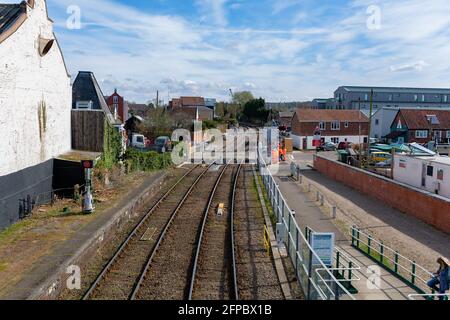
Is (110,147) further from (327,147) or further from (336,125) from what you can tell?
(336,125)

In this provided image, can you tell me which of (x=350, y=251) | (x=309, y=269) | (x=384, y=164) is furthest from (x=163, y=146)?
(x=309, y=269)

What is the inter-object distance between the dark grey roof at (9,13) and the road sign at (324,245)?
13.5 metres

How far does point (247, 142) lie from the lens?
219ft

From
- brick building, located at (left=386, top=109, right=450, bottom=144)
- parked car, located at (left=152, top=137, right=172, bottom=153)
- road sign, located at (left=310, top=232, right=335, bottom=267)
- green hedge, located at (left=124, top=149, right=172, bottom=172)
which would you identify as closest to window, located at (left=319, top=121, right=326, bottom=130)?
brick building, located at (left=386, top=109, right=450, bottom=144)

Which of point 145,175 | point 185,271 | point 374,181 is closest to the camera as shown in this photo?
point 185,271

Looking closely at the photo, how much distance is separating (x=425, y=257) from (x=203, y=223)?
8.34 m

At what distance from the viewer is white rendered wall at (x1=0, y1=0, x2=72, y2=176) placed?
1606 centimetres

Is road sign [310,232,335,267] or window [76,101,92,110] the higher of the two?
window [76,101,92,110]

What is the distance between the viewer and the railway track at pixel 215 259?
36.2ft

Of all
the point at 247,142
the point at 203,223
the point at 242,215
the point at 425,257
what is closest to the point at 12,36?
the point at 203,223

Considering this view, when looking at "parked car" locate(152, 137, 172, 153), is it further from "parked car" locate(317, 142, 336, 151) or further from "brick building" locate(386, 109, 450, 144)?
"brick building" locate(386, 109, 450, 144)

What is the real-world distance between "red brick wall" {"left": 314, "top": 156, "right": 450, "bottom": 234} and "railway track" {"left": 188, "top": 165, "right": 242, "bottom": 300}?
943 centimetres
